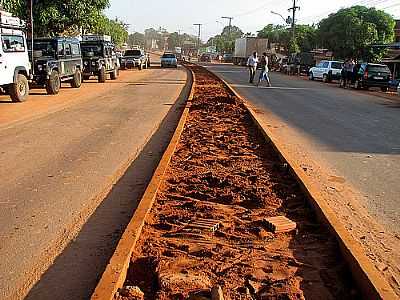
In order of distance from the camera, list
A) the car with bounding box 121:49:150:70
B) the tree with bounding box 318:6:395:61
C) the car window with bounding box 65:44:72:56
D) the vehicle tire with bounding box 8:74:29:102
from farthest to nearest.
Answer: the car with bounding box 121:49:150:70
the tree with bounding box 318:6:395:61
the car window with bounding box 65:44:72:56
the vehicle tire with bounding box 8:74:29:102

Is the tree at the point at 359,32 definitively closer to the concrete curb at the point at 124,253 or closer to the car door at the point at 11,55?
the car door at the point at 11,55

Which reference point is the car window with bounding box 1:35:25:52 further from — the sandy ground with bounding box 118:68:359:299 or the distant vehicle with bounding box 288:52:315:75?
the distant vehicle with bounding box 288:52:315:75

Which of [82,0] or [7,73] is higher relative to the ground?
[82,0]

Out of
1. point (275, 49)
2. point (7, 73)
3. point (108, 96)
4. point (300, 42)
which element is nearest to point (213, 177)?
point (7, 73)

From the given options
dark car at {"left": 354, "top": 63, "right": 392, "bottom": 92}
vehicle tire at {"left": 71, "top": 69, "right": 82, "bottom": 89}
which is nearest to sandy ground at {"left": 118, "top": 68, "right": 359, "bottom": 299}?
vehicle tire at {"left": 71, "top": 69, "right": 82, "bottom": 89}

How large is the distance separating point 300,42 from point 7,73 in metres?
58.2

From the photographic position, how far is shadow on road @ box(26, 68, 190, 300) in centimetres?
375

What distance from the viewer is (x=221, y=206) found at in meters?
5.67

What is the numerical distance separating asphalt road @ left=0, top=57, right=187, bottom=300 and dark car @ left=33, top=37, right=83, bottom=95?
5.44 m

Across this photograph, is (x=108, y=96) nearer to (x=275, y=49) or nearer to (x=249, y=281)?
(x=249, y=281)

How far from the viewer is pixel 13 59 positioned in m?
16.1

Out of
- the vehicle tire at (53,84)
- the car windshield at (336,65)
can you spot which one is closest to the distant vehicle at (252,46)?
the car windshield at (336,65)

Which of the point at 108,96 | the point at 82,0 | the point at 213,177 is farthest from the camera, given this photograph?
the point at 82,0

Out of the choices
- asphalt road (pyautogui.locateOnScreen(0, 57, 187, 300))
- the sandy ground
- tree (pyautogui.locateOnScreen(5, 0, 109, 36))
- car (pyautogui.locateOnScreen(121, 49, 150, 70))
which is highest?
tree (pyautogui.locateOnScreen(5, 0, 109, 36))
